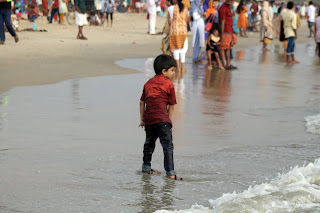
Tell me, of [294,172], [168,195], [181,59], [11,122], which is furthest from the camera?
[181,59]

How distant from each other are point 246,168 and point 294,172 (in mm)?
475

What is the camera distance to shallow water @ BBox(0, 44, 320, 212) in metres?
5.30

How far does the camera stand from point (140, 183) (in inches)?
225

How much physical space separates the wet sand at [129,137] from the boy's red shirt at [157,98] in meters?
0.52

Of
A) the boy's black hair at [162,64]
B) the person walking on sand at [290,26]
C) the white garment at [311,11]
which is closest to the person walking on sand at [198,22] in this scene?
the person walking on sand at [290,26]

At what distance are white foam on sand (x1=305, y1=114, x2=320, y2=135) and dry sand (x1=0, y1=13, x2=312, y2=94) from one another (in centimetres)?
498

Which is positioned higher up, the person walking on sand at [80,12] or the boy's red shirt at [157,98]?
the boy's red shirt at [157,98]

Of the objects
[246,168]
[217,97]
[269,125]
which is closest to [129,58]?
[217,97]

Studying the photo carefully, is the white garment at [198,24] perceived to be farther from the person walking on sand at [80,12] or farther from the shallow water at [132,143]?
the person walking on sand at [80,12]

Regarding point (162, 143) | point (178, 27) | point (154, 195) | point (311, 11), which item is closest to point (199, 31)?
point (178, 27)

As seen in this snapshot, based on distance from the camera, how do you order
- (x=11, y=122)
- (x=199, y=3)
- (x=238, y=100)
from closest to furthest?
(x=11, y=122) → (x=238, y=100) → (x=199, y=3)

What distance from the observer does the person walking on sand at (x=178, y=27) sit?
14.1 meters

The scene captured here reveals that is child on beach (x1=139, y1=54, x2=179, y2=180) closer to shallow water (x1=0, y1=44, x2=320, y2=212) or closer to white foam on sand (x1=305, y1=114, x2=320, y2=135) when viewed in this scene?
shallow water (x1=0, y1=44, x2=320, y2=212)

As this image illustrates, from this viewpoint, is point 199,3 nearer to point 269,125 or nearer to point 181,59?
point 181,59
